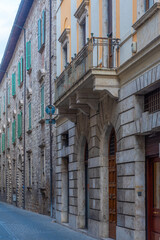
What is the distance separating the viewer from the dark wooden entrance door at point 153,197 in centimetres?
1176

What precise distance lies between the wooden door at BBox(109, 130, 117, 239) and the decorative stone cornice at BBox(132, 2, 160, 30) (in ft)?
12.2

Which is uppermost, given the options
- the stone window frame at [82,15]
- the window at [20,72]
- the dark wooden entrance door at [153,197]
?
the window at [20,72]

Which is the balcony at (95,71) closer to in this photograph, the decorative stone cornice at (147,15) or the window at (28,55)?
the decorative stone cornice at (147,15)

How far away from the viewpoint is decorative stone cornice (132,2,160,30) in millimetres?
10730

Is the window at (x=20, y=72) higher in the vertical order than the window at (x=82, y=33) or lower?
higher

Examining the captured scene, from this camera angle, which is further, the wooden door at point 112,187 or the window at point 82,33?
the window at point 82,33

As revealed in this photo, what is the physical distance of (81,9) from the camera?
17.5m

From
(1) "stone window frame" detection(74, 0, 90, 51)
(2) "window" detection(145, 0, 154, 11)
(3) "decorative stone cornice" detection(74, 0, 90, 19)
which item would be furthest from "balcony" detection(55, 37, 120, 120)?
(3) "decorative stone cornice" detection(74, 0, 90, 19)

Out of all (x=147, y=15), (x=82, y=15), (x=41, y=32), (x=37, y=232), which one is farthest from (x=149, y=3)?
(x=41, y=32)

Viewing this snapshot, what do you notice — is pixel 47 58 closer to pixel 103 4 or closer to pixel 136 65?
pixel 103 4

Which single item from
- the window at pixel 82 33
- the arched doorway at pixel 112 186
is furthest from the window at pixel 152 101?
the window at pixel 82 33

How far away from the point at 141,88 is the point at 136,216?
2828mm

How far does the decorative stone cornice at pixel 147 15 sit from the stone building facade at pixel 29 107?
38.3 feet

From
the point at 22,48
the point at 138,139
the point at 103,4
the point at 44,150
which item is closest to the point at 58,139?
the point at 44,150
